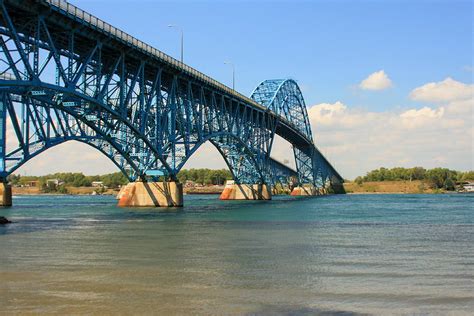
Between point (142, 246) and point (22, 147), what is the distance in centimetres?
4466

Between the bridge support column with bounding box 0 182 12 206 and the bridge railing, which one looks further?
the bridge support column with bounding box 0 182 12 206

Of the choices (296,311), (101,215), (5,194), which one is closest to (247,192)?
(5,194)

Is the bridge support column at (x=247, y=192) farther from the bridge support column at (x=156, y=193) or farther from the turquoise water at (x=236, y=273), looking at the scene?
the turquoise water at (x=236, y=273)

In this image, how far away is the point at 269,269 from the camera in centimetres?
2622

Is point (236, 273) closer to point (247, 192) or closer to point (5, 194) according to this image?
point (5, 194)

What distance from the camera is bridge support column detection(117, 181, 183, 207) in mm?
88625

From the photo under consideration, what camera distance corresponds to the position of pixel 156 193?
88.5 meters

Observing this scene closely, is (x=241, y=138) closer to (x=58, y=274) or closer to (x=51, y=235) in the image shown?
(x=51, y=235)

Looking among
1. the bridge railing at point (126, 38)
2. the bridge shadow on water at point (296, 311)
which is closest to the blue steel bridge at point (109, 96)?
the bridge railing at point (126, 38)

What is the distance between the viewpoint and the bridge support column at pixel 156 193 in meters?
88.6

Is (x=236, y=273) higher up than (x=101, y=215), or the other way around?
(x=101, y=215)

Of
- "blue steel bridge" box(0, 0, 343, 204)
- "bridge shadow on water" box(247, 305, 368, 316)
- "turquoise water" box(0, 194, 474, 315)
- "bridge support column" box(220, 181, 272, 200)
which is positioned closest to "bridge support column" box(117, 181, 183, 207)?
"blue steel bridge" box(0, 0, 343, 204)

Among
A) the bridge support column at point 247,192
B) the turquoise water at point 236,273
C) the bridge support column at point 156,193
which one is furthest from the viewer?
the bridge support column at point 247,192

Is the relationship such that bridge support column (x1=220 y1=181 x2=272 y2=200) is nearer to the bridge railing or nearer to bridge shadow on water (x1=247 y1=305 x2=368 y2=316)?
the bridge railing
